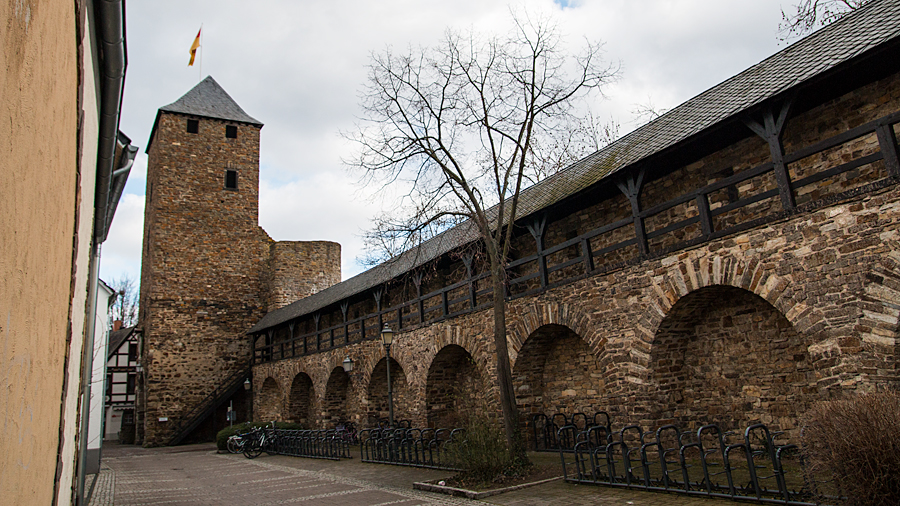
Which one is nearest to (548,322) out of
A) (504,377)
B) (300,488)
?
(504,377)

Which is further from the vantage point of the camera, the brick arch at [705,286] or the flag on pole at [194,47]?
the flag on pole at [194,47]

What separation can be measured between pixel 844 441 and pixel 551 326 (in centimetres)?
640

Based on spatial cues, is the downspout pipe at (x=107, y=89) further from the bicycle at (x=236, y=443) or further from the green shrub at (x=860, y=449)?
the bicycle at (x=236, y=443)

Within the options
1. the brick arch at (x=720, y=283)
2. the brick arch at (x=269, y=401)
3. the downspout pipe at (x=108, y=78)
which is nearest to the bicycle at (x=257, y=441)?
the brick arch at (x=269, y=401)

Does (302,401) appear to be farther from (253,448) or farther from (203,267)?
(203,267)

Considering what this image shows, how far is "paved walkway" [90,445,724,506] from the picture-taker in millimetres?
6871

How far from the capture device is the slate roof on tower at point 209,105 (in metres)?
27.9

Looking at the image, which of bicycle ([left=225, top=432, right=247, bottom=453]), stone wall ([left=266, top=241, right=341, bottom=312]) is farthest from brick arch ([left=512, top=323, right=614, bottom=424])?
stone wall ([left=266, top=241, right=341, bottom=312])

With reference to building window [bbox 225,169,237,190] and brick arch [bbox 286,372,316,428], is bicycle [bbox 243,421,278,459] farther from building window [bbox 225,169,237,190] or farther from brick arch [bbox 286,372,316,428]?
building window [bbox 225,169,237,190]

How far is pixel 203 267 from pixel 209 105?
8.28 m

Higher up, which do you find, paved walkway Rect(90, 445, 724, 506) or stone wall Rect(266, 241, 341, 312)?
stone wall Rect(266, 241, 341, 312)

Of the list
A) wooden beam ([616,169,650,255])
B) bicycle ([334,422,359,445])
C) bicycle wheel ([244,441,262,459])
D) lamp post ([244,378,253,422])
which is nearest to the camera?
wooden beam ([616,169,650,255])

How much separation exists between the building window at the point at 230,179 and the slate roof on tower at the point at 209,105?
2612 mm

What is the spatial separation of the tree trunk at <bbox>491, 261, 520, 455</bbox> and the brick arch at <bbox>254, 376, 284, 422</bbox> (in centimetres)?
1705
